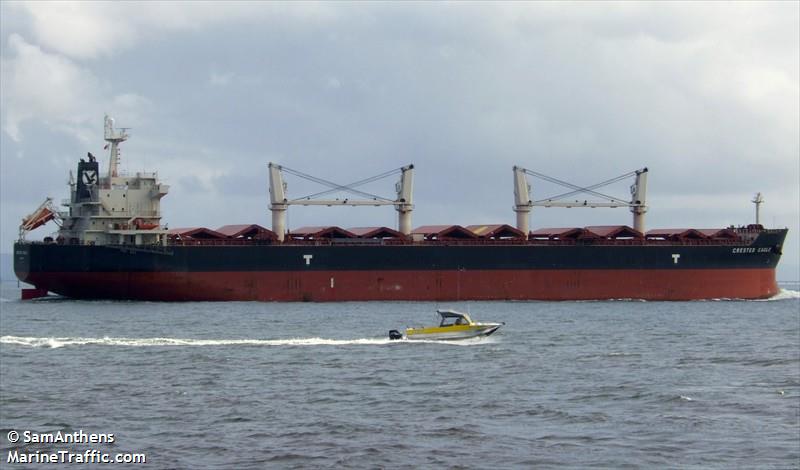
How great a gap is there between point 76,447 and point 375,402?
7456mm

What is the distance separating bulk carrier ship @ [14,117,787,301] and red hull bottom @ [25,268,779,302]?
→ 0.19 feet

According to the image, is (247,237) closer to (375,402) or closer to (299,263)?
(299,263)

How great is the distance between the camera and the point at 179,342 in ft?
125

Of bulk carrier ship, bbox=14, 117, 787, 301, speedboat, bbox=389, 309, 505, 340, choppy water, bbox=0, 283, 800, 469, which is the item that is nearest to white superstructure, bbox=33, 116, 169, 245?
bulk carrier ship, bbox=14, 117, 787, 301

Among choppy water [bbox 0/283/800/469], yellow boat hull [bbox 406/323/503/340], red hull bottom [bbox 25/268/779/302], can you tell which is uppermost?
red hull bottom [bbox 25/268/779/302]

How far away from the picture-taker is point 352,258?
203ft

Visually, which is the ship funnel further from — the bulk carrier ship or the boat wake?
the boat wake

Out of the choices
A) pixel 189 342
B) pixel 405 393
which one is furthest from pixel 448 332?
pixel 405 393

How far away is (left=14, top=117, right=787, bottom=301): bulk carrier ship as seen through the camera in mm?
60031

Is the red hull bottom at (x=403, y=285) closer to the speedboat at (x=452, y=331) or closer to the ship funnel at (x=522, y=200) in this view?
the ship funnel at (x=522, y=200)

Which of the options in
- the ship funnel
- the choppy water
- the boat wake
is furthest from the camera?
the ship funnel

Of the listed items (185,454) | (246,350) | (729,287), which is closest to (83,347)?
(246,350)

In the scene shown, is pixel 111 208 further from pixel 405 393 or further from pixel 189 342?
pixel 405 393

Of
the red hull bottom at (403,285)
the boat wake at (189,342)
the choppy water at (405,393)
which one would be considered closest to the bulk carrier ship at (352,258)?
the red hull bottom at (403,285)
